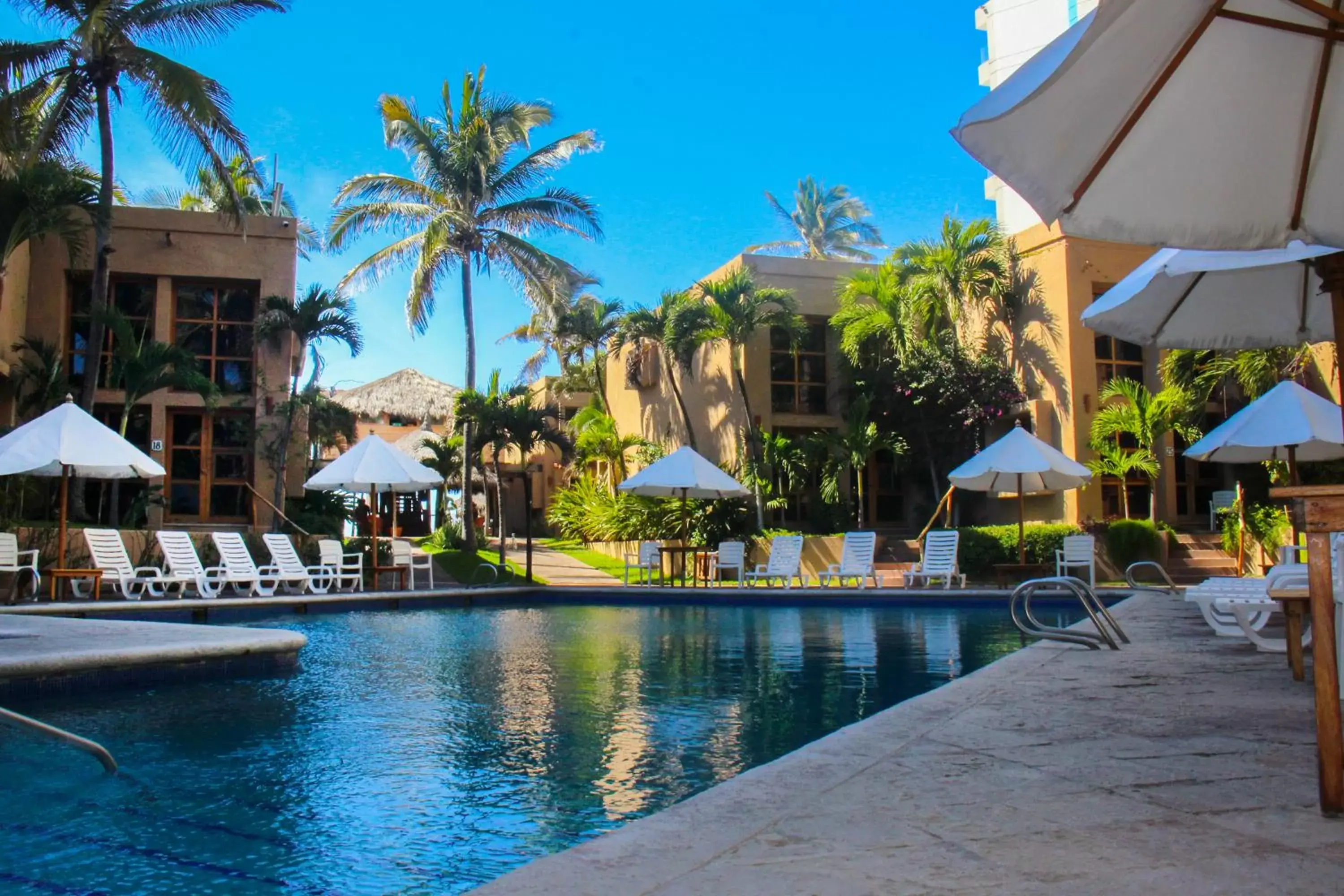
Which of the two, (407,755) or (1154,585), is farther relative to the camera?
(1154,585)

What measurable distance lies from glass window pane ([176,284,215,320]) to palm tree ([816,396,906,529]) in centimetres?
1147

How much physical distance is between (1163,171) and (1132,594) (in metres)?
10.4

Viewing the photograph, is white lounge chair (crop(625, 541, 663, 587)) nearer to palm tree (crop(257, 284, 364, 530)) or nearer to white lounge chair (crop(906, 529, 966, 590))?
white lounge chair (crop(906, 529, 966, 590))

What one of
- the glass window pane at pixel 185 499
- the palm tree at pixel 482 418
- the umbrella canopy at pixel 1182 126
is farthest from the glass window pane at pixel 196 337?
the umbrella canopy at pixel 1182 126

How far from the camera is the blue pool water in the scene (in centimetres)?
346

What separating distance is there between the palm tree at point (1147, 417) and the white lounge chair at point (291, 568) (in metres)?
12.3

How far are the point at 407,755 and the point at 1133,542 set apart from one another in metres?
14.5

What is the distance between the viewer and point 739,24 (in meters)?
33.6

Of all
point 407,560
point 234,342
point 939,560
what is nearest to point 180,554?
point 407,560

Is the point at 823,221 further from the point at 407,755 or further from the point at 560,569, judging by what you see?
the point at 407,755

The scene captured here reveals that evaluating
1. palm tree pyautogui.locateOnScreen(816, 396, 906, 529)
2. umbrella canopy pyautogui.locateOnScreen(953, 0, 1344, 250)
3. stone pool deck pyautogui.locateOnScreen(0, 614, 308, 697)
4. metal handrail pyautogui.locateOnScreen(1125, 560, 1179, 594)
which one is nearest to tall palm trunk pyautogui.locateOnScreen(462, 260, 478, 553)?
palm tree pyautogui.locateOnScreen(816, 396, 906, 529)

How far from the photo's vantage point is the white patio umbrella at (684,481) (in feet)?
54.1

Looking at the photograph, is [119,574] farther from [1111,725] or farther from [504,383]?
[504,383]

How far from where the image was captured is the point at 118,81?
57.9ft
